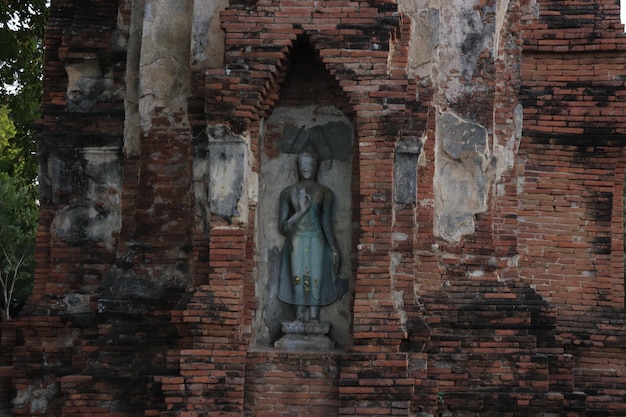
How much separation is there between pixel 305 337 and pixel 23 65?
8.57m

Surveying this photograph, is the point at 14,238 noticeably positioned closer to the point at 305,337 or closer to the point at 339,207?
the point at 339,207

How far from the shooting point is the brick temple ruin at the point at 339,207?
10602 millimetres

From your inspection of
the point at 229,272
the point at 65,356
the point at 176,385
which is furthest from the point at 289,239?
the point at 65,356

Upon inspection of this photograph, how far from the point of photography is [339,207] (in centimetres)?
1129

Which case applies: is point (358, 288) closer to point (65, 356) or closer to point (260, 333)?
point (260, 333)

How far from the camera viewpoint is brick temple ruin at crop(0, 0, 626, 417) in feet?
34.8

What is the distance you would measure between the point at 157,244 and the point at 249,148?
1.48 meters

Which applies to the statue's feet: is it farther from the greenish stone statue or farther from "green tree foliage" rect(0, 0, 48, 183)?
"green tree foliage" rect(0, 0, 48, 183)

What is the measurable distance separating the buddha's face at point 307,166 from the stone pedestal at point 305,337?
4.71ft

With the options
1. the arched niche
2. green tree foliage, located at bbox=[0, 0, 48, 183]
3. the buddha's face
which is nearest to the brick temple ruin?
the arched niche

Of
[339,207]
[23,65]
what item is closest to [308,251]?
[339,207]

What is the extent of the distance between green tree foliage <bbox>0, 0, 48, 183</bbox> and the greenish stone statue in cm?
721

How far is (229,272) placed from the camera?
10.6 meters

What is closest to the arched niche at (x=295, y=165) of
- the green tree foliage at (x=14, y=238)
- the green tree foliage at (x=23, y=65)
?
the green tree foliage at (x=23, y=65)
